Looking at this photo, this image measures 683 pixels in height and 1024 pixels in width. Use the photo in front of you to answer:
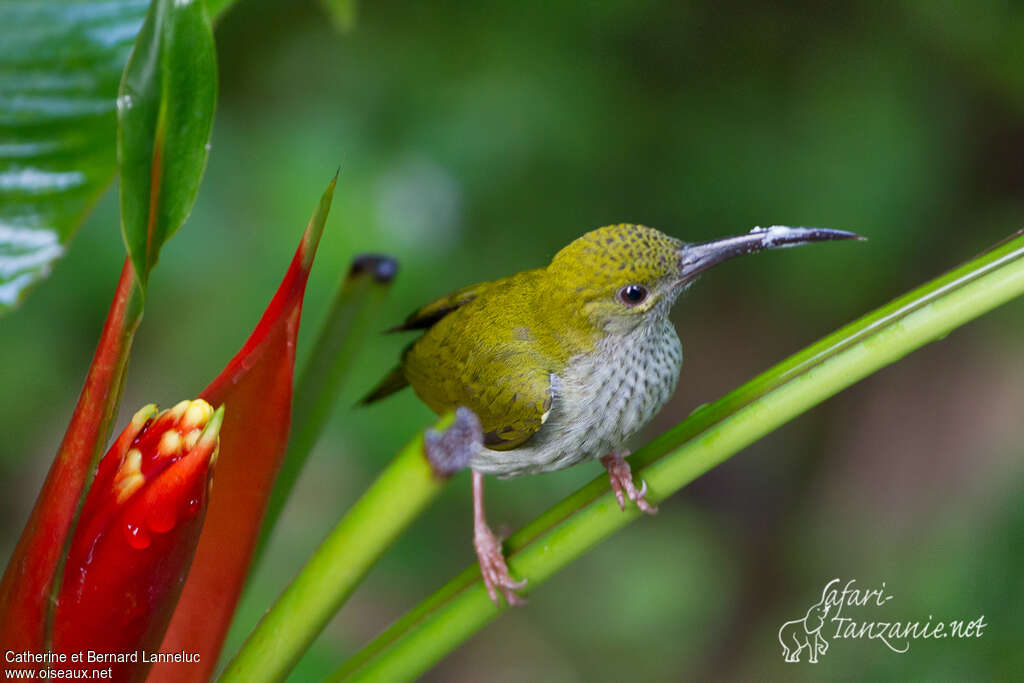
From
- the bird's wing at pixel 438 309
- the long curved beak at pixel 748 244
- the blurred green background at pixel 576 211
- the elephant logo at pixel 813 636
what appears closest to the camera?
the long curved beak at pixel 748 244

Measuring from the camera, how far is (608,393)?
0.96m

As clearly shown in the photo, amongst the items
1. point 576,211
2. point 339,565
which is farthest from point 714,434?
point 576,211

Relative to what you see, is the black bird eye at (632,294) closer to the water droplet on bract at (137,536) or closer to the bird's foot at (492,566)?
the bird's foot at (492,566)

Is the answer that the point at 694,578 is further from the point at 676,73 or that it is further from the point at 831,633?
the point at 676,73

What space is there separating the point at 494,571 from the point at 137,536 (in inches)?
16.6

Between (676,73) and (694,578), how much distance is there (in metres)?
1.13

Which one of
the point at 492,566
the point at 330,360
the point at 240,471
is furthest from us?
the point at 492,566

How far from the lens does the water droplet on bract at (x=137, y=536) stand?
584mm

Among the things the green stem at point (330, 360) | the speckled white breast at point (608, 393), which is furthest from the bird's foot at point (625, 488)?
the green stem at point (330, 360)

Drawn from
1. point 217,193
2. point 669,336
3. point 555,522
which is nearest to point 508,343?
point 669,336

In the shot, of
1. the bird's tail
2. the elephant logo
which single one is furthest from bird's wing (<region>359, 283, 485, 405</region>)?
the elephant logo

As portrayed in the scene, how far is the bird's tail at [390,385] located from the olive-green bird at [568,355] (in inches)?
5.2

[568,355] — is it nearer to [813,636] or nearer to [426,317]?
[426,317]

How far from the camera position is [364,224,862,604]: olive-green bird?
2.81 feet
